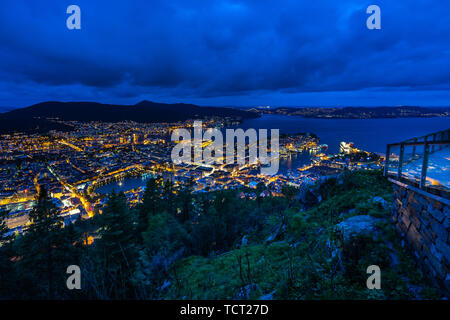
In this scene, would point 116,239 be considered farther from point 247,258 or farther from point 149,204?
point 247,258

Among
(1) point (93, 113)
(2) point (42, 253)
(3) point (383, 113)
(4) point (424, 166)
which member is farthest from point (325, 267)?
(3) point (383, 113)

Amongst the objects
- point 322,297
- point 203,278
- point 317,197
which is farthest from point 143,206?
point 322,297

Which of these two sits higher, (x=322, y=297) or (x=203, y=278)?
(x=322, y=297)

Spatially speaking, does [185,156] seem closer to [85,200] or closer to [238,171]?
[238,171]

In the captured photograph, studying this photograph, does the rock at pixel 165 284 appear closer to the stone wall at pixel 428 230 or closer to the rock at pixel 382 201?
the stone wall at pixel 428 230

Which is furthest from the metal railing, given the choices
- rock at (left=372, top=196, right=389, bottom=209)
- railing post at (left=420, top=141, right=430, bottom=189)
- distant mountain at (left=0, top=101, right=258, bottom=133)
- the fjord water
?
distant mountain at (left=0, top=101, right=258, bottom=133)

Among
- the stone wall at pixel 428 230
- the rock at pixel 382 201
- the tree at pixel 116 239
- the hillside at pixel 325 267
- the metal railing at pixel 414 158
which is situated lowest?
the tree at pixel 116 239

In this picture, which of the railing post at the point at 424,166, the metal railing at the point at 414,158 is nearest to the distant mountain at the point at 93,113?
the metal railing at the point at 414,158
